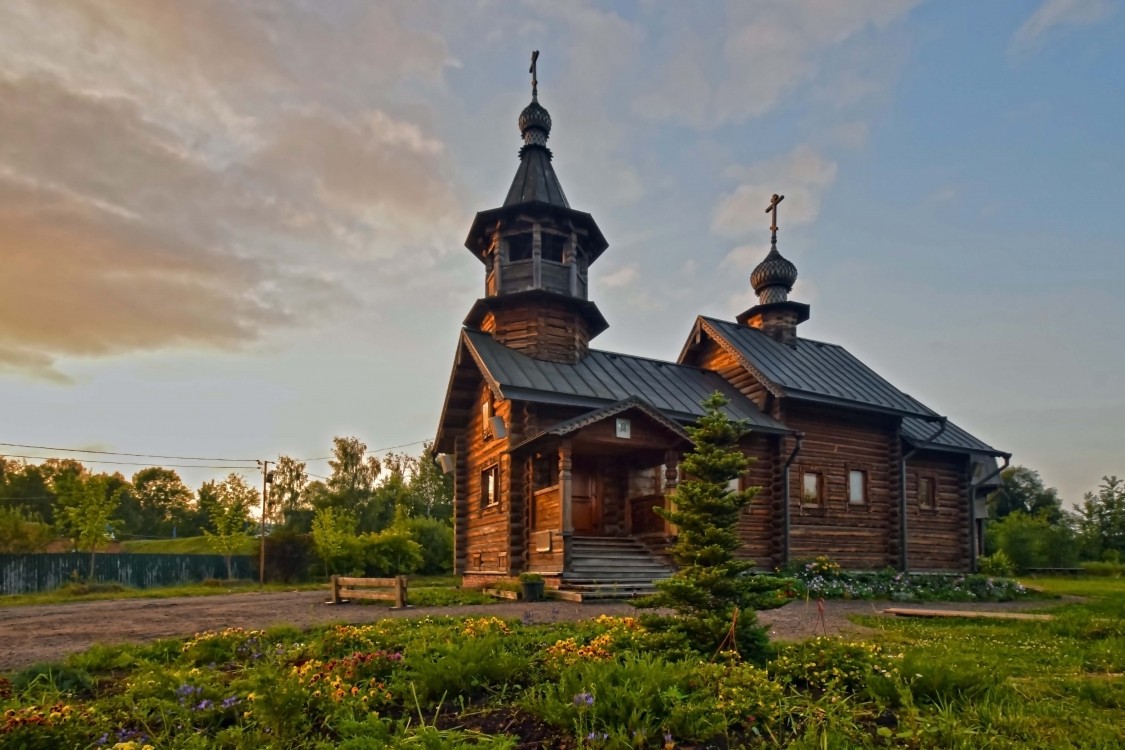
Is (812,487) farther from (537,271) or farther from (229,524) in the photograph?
(229,524)

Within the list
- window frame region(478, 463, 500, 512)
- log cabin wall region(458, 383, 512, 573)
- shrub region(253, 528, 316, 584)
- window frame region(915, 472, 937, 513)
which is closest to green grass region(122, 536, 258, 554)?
shrub region(253, 528, 316, 584)

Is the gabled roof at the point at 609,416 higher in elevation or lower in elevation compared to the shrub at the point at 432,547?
higher

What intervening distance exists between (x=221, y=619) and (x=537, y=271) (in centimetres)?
1208

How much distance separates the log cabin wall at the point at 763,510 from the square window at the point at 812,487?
3.77ft

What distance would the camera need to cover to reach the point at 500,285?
67.7ft

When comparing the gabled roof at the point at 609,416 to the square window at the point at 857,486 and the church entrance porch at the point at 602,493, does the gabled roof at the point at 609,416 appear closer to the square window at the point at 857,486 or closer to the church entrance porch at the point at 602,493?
the church entrance porch at the point at 602,493

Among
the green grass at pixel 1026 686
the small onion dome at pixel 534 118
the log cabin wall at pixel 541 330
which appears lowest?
the green grass at pixel 1026 686

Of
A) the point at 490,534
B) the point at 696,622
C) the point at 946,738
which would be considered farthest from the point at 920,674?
the point at 490,534

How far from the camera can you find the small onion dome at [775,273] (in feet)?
89.4

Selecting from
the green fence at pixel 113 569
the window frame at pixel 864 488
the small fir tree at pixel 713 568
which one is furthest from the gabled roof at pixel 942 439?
the green fence at pixel 113 569

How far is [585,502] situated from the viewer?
741 inches

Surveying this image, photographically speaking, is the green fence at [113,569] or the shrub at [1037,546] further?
the shrub at [1037,546]

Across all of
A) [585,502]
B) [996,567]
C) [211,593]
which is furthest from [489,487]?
[996,567]

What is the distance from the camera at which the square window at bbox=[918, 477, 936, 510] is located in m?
25.0
